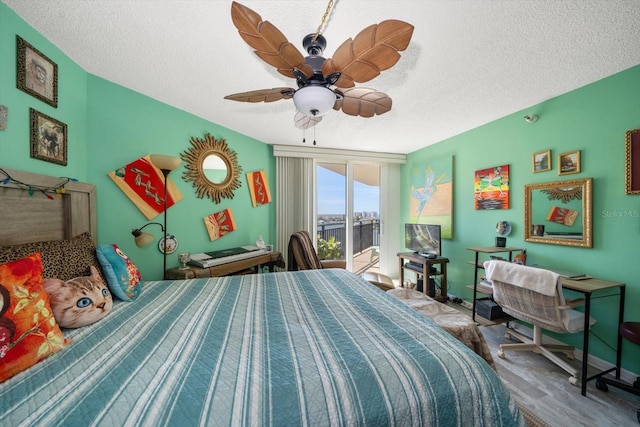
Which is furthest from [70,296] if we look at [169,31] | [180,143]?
[180,143]

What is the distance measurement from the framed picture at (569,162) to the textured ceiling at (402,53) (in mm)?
591

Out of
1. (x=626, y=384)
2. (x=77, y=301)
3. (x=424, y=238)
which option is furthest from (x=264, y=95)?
(x=626, y=384)

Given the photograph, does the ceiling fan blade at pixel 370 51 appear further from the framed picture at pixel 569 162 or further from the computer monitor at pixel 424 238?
the computer monitor at pixel 424 238

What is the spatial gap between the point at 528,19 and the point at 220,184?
9.99 feet

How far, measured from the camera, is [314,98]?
1208 millimetres

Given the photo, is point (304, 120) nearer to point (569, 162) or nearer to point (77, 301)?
point (77, 301)

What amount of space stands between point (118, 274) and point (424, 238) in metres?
3.56

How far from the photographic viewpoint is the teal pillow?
1417 millimetres

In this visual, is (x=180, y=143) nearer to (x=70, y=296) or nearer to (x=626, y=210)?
(x=70, y=296)

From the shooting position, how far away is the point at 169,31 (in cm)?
142

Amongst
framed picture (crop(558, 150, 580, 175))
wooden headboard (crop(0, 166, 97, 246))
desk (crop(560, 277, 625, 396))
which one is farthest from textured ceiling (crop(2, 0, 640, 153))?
desk (crop(560, 277, 625, 396))

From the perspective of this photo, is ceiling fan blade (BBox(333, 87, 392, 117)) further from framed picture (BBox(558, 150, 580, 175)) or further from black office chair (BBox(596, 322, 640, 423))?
black office chair (BBox(596, 322, 640, 423))

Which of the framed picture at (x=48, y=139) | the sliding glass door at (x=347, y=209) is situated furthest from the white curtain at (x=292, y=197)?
the framed picture at (x=48, y=139)

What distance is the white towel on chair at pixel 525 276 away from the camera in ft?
5.60
